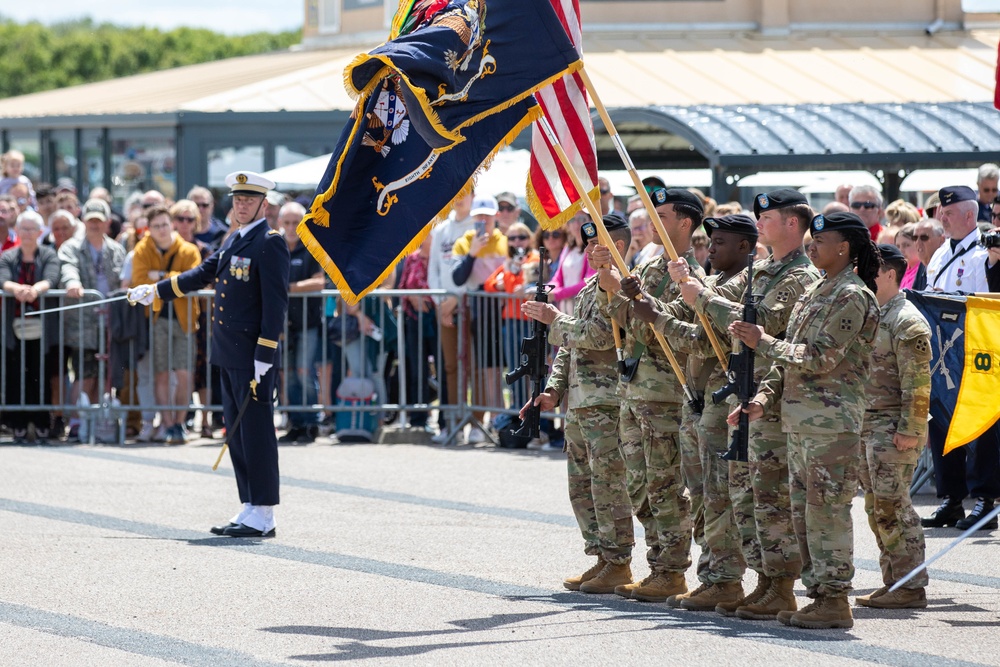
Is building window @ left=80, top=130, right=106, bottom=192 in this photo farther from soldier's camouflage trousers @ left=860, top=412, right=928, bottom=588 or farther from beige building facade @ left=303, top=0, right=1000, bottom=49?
soldier's camouflage trousers @ left=860, top=412, right=928, bottom=588

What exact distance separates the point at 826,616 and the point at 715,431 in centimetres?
97

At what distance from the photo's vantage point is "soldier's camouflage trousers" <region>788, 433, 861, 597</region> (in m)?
6.68

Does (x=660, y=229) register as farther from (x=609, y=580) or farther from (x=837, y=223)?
(x=609, y=580)

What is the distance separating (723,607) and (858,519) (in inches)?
116

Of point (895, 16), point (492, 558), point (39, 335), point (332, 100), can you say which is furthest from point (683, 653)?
point (895, 16)

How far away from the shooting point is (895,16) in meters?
30.7

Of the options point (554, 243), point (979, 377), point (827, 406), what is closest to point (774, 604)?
point (827, 406)

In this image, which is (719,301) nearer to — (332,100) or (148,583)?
(148,583)

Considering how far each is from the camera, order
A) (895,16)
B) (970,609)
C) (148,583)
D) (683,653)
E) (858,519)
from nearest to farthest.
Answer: (683,653)
(970,609)
(148,583)
(858,519)
(895,16)

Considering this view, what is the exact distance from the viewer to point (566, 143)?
7844 mm

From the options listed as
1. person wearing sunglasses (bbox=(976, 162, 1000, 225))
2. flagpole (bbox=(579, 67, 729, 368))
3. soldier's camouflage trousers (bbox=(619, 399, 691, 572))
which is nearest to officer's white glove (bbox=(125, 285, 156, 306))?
soldier's camouflage trousers (bbox=(619, 399, 691, 572))

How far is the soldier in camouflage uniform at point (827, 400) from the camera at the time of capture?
663cm

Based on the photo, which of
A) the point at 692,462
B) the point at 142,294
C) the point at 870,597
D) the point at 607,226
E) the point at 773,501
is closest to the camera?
the point at 773,501

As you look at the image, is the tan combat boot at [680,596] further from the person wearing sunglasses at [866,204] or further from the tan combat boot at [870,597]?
the person wearing sunglasses at [866,204]
